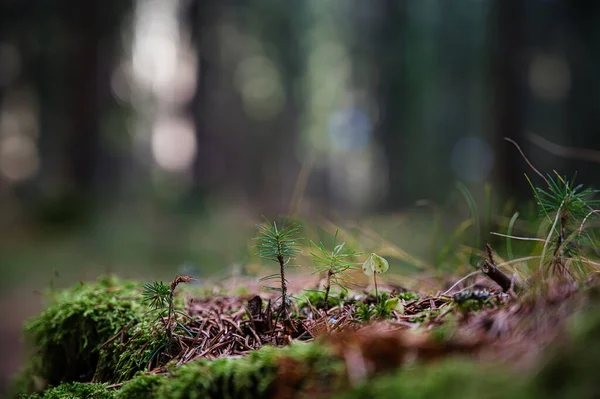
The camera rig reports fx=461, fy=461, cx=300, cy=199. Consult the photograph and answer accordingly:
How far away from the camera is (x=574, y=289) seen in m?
0.89

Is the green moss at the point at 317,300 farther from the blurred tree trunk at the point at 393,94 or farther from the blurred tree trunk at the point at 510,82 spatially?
the blurred tree trunk at the point at 393,94

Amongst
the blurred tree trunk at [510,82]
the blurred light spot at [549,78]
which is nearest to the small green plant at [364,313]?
the blurred tree trunk at [510,82]

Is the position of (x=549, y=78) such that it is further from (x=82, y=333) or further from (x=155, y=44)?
(x=82, y=333)

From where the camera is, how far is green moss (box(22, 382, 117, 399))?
1.13 metres

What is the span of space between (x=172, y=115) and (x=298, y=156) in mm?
10791

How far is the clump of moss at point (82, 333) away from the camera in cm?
138

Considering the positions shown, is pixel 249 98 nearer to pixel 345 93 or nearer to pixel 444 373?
pixel 345 93

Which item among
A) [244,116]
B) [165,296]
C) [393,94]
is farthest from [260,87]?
[165,296]

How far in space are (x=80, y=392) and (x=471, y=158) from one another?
28.8 metres

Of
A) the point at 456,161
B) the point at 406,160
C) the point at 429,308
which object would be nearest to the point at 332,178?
the point at 456,161

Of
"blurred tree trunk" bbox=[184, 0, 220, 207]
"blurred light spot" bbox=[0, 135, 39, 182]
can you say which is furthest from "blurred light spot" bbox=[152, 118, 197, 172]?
"blurred light spot" bbox=[0, 135, 39, 182]

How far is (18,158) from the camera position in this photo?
19.9m

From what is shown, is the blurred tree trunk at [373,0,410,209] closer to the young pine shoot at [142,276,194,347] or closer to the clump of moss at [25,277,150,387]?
the clump of moss at [25,277,150,387]

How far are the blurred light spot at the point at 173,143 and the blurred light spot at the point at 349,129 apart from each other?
901cm
